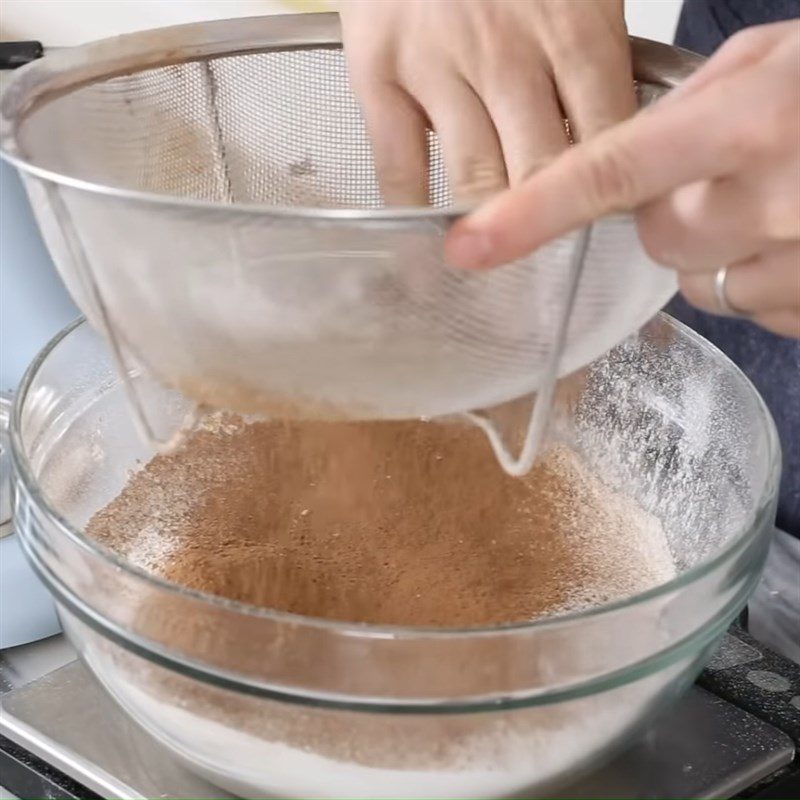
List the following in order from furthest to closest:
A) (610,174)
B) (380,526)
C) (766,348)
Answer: (766,348) → (380,526) → (610,174)

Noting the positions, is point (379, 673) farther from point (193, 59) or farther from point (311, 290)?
point (193, 59)

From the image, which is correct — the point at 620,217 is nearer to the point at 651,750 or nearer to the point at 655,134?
the point at 655,134

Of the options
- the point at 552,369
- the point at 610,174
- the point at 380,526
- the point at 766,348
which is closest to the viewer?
the point at 610,174

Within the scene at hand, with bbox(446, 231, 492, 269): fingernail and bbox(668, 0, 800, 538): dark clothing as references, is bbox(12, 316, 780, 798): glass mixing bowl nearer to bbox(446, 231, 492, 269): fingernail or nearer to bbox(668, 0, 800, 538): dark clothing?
bbox(446, 231, 492, 269): fingernail

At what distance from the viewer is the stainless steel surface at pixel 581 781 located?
61 cm

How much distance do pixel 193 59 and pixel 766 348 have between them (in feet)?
1.66

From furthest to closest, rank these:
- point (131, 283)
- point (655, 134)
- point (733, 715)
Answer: point (733, 715) < point (131, 283) < point (655, 134)

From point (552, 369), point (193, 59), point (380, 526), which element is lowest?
point (380, 526)

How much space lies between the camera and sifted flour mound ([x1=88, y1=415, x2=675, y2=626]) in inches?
25.0

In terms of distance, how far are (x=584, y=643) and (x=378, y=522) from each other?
8.1 inches

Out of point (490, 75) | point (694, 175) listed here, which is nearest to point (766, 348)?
point (490, 75)

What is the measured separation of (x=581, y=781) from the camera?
0.61 metres

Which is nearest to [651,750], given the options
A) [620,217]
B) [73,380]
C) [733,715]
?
[733,715]

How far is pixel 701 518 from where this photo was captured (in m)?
0.72
